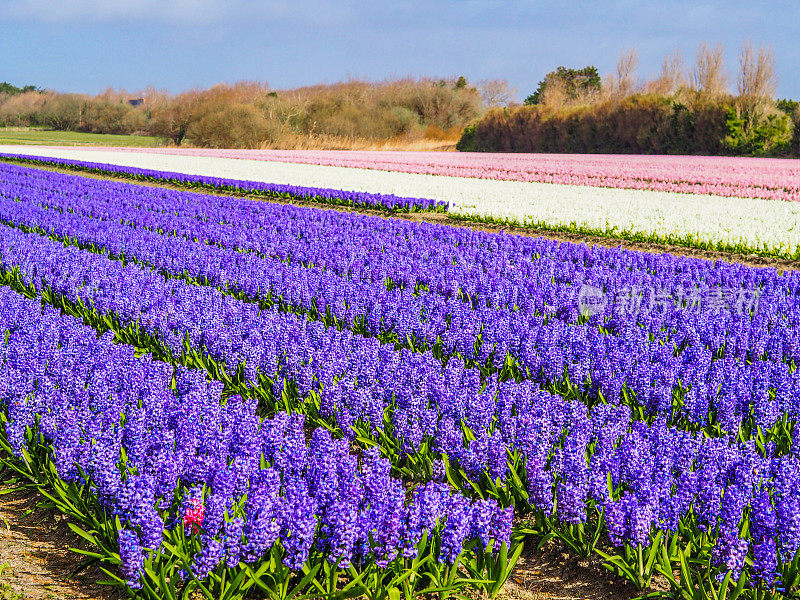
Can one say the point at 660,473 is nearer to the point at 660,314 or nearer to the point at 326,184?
the point at 660,314

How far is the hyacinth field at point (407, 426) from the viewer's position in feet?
10.9

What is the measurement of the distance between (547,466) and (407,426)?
35.6 inches

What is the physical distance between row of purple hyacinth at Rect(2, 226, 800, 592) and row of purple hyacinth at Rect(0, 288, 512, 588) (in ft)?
0.04

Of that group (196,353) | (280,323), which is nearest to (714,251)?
(280,323)

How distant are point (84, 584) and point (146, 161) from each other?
3578 cm

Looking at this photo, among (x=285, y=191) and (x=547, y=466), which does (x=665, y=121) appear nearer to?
(x=285, y=191)

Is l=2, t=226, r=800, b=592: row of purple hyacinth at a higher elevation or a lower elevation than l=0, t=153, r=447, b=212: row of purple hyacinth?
lower

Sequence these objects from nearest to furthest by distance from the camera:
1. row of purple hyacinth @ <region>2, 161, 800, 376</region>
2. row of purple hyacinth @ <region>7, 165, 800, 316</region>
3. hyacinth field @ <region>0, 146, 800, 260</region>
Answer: row of purple hyacinth @ <region>2, 161, 800, 376</region> → row of purple hyacinth @ <region>7, 165, 800, 316</region> → hyacinth field @ <region>0, 146, 800, 260</region>

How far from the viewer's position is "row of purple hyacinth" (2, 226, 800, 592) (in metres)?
3.35

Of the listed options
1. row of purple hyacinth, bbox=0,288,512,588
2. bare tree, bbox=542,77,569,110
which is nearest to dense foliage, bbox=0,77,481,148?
bare tree, bbox=542,77,569,110

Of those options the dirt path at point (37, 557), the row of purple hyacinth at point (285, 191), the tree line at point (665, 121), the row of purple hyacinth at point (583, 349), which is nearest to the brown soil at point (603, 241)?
the row of purple hyacinth at point (285, 191)

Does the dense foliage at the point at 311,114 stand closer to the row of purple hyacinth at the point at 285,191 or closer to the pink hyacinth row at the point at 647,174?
the pink hyacinth row at the point at 647,174

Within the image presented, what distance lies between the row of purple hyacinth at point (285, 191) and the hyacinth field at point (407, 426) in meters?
9.60

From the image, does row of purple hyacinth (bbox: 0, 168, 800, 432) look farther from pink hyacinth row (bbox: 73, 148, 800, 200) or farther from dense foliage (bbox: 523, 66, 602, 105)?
dense foliage (bbox: 523, 66, 602, 105)
